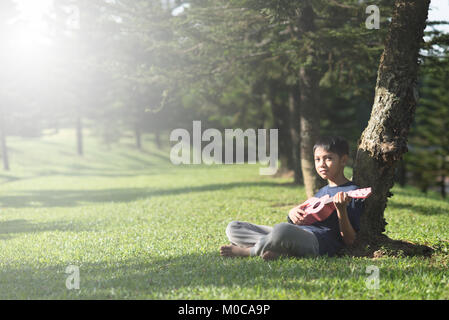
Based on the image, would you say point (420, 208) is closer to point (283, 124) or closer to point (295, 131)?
point (295, 131)

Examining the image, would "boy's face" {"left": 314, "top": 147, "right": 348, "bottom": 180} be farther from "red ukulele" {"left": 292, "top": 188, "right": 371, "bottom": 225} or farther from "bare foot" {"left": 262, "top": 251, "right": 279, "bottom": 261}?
"bare foot" {"left": 262, "top": 251, "right": 279, "bottom": 261}

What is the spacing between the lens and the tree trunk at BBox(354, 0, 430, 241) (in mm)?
6375

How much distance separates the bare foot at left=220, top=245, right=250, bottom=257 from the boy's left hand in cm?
145

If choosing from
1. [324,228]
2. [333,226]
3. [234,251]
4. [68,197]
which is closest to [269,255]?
[234,251]

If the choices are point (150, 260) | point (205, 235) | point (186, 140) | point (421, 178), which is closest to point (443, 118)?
point (421, 178)

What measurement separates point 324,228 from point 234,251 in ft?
4.28

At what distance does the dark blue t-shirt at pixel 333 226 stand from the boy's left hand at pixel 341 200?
34 cm

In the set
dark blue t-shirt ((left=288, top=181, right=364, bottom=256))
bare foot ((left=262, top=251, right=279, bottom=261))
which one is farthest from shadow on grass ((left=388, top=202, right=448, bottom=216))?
bare foot ((left=262, top=251, right=279, bottom=261))

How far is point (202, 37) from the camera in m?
12.4

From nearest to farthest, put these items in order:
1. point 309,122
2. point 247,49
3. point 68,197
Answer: point 309,122, point 247,49, point 68,197

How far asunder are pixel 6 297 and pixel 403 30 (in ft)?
21.1

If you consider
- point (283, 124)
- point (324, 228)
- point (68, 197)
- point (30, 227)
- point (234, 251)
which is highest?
point (283, 124)

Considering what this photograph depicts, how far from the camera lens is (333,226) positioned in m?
5.88
